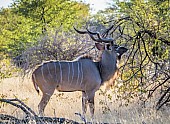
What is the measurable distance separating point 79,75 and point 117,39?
4.76 ft

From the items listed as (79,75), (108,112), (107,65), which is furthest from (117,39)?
(108,112)

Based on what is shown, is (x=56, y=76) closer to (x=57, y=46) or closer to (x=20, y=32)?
(x=57, y=46)

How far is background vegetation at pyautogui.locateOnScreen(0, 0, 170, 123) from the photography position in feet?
18.1

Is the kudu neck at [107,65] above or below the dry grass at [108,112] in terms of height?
above

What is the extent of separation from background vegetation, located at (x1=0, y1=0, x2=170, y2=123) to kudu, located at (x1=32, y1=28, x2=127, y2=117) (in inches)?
10.6

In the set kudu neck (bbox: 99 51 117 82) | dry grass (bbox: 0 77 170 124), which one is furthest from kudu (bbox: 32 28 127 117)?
dry grass (bbox: 0 77 170 124)

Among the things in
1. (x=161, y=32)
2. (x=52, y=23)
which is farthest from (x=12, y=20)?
(x=161, y=32)

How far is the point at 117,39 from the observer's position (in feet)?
25.3

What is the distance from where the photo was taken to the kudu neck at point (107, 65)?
6.90 m

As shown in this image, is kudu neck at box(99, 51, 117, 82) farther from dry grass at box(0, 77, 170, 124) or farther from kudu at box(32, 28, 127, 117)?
dry grass at box(0, 77, 170, 124)

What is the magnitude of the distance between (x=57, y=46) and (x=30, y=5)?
26.6 ft

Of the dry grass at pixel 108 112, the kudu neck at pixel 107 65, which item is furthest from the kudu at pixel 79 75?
the dry grass at pixel 108 112

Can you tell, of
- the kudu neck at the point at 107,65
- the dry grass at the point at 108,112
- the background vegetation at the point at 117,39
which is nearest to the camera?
the dry grass at the point at 108,112

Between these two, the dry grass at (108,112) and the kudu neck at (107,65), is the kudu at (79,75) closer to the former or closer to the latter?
the kudu neck at (107,65)
